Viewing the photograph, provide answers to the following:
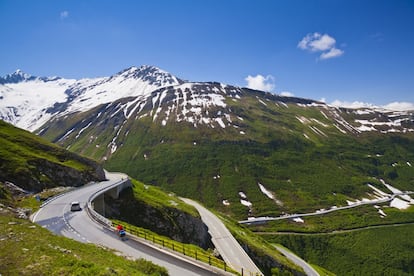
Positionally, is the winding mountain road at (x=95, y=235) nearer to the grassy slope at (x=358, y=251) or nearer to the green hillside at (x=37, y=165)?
the green hillside at (x=37, y=165)

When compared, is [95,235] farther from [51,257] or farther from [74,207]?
[51,257]

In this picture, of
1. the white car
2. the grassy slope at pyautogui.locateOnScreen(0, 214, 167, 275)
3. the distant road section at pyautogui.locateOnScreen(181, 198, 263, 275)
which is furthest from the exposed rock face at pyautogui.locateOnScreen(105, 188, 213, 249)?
the grassy slope at pyautogui.locateOnScreen(0, 214, 167, 275)

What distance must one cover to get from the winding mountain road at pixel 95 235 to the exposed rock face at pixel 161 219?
1270 centimetres

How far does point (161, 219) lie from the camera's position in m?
61.8

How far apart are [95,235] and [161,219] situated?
29.4 m

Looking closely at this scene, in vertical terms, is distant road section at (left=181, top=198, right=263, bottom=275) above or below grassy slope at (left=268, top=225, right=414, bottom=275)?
above

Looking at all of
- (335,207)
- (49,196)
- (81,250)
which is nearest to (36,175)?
(49,196)

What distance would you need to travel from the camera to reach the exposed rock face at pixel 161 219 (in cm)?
5934

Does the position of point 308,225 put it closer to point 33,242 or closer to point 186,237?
point 186,237

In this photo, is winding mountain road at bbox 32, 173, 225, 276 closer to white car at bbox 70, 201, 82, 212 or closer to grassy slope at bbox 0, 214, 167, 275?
white car at bbox 70, 201, 82, 212

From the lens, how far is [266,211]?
540 feet

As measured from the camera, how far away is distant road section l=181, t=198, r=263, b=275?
4922 centimetres

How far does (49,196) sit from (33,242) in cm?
3127

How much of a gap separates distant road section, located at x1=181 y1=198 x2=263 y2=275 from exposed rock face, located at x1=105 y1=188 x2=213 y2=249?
109 inches
